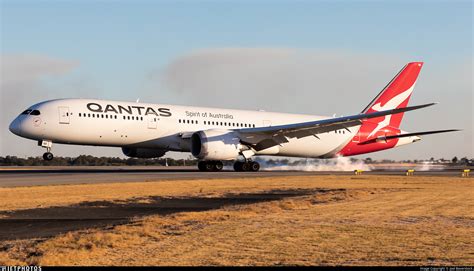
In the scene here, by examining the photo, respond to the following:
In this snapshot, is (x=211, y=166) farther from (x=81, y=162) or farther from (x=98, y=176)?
(x=81, y=162)

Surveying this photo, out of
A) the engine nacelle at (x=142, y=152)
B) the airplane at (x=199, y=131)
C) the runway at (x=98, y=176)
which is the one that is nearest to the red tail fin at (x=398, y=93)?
the airplane at (x=199, y=131)

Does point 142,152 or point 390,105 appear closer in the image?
point 142,152

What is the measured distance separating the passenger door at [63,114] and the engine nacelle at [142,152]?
6.06m

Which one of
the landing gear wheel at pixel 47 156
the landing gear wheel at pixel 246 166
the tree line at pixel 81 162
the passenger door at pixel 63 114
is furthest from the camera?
the tree line at pixel 81 162

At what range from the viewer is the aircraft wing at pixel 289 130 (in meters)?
41.9

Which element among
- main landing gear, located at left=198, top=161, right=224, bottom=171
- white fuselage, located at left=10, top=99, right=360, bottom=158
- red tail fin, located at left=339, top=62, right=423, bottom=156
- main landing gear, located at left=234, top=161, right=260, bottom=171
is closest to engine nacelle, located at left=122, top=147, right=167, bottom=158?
white fuselage, located at left=10, top=99, right=360, bottom=158

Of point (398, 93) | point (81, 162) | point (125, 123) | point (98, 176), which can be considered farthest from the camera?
point (81, 162)

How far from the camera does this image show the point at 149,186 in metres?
26.2

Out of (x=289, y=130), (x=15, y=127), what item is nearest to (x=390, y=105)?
(x=289, y=130)

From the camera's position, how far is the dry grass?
30.9ft

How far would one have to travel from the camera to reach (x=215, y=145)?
40125mm

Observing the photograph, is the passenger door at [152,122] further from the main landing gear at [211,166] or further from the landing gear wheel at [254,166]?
the landing gear wheel at [254,166]

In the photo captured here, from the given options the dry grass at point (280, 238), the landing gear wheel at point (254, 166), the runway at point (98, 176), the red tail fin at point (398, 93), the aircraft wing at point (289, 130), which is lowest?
the dry grass at point (280, 238)

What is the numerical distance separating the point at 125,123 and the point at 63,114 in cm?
386
